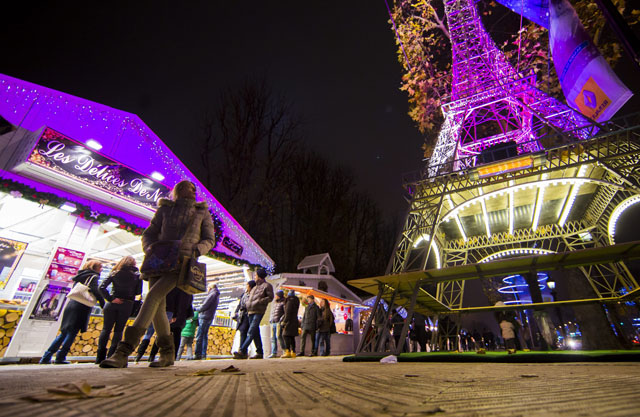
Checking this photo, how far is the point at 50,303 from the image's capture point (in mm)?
6070

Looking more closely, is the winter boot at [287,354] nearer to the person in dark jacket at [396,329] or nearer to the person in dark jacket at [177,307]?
the person in dark jacket at [396,329]

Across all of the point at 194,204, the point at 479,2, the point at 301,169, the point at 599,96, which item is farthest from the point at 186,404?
the point at 301,169

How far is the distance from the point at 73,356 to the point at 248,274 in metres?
5.37

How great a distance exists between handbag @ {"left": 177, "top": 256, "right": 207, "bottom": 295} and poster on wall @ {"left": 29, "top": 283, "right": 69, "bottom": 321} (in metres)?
5.30

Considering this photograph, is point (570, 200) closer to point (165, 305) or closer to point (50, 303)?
point (165, 305)

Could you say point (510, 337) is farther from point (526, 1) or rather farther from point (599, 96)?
point (526, 1)

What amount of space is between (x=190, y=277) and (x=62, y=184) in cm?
609

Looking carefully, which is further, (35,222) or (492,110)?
(492,110)

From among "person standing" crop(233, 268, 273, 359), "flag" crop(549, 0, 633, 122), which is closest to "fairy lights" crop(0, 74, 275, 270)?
"person standing" crop(233, 268, 273, 359)

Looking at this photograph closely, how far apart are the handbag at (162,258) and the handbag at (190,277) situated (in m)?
0.09

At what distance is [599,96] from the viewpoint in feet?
19.1

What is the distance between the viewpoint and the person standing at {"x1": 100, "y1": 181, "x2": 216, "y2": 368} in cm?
288

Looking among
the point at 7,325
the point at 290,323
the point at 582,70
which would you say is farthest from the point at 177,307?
the point at 582,70

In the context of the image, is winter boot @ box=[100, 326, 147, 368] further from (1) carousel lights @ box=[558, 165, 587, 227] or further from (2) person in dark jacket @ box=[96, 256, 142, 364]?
(1) carousel lights @ box=[558, 165, 587, 227]
